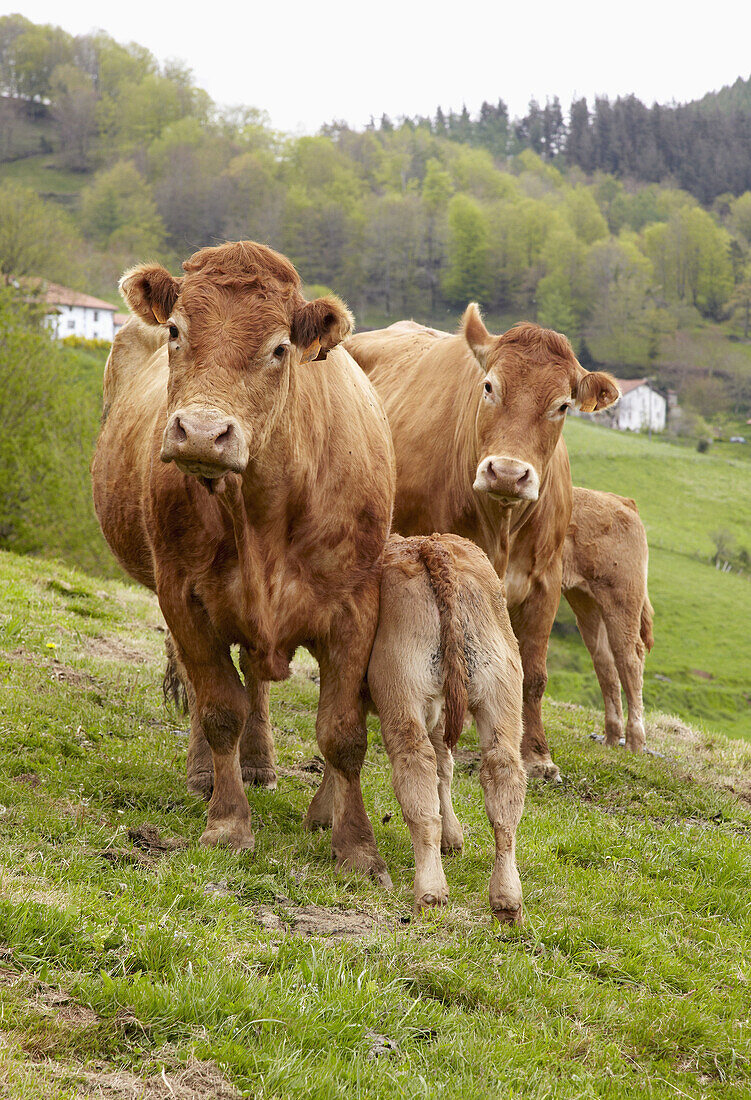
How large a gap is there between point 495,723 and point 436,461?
3858 mm

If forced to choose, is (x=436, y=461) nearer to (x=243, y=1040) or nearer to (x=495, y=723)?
(x=495, y=723)

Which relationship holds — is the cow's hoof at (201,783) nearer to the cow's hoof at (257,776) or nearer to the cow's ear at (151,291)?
the cow's hoof at (257,776)

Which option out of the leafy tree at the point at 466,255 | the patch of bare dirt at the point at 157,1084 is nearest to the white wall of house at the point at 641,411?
the leafy tree at the point at 466,255

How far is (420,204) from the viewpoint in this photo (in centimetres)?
11669

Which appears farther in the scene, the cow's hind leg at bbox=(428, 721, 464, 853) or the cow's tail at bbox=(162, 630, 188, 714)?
the cow's tail at bbox=(162, 630, 188, 714)

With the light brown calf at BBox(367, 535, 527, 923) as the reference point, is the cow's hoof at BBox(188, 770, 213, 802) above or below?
below

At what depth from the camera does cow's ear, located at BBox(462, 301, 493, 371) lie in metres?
7.67

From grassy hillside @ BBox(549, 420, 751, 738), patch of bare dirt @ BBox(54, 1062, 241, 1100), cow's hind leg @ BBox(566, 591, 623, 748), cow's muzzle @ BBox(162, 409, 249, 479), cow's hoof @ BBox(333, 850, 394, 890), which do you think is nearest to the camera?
patch of bare dirt @ BBox(54, 1062, 241, 1100)

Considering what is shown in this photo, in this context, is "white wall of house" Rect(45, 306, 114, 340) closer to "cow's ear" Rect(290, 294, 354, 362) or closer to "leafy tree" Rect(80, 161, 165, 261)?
"leafy tree" Rect(80, 161, 165, 261)

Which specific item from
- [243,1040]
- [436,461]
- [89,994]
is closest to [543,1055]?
[243,1040]

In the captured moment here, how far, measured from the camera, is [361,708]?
5184 mm

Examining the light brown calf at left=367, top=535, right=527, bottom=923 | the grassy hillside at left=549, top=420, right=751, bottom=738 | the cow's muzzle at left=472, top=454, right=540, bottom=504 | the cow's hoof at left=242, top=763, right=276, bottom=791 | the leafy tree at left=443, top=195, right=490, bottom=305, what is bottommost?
the grassy hillside at left=549, top=420, right=751, bottom=738

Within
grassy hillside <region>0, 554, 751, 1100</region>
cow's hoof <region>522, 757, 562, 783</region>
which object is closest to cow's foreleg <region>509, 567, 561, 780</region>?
cow's hoof <region>522, 757, 562, 783</region>

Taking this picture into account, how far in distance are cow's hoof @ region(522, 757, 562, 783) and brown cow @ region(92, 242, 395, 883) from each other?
2.63m
